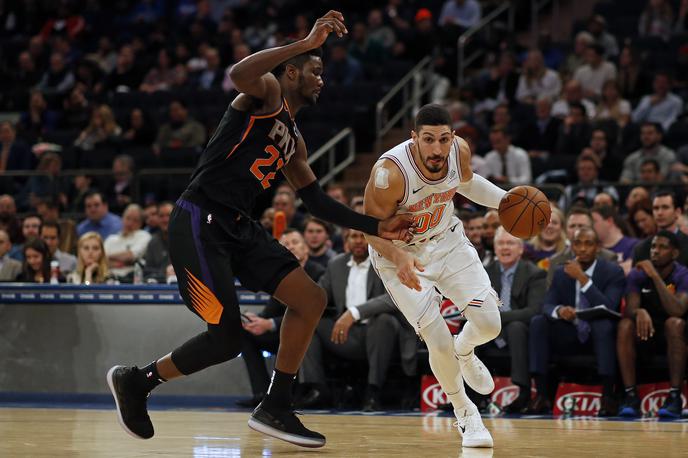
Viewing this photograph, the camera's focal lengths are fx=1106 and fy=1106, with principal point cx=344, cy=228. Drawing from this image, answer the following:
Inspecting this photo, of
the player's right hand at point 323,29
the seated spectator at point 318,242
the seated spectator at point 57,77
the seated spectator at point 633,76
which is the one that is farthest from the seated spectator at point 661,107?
the seated spectator at point 57,77

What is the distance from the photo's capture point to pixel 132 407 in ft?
18.1

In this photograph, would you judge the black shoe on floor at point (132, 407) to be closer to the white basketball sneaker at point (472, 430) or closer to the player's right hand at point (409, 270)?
the player's right hand at point (409, 270)

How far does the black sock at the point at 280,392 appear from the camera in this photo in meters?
5.59

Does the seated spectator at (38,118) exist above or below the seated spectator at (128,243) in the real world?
above

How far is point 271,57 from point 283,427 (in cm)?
185

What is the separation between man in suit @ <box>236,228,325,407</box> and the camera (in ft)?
30.0

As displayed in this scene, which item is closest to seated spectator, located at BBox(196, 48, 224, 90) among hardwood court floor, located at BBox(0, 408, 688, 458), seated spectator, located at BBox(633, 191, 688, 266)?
seated spectator, located at BBox(633, 191, 688, 266)

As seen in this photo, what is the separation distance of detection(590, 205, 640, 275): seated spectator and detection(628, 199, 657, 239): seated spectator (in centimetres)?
17

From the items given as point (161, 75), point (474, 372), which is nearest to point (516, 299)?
point (474, 372)

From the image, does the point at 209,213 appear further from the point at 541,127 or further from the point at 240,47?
the point at 240,47

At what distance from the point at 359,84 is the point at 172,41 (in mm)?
4555

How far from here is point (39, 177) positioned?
13438 millimetres

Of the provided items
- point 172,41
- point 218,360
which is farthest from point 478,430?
Result: point 172,41

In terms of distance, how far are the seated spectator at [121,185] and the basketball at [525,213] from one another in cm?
775
